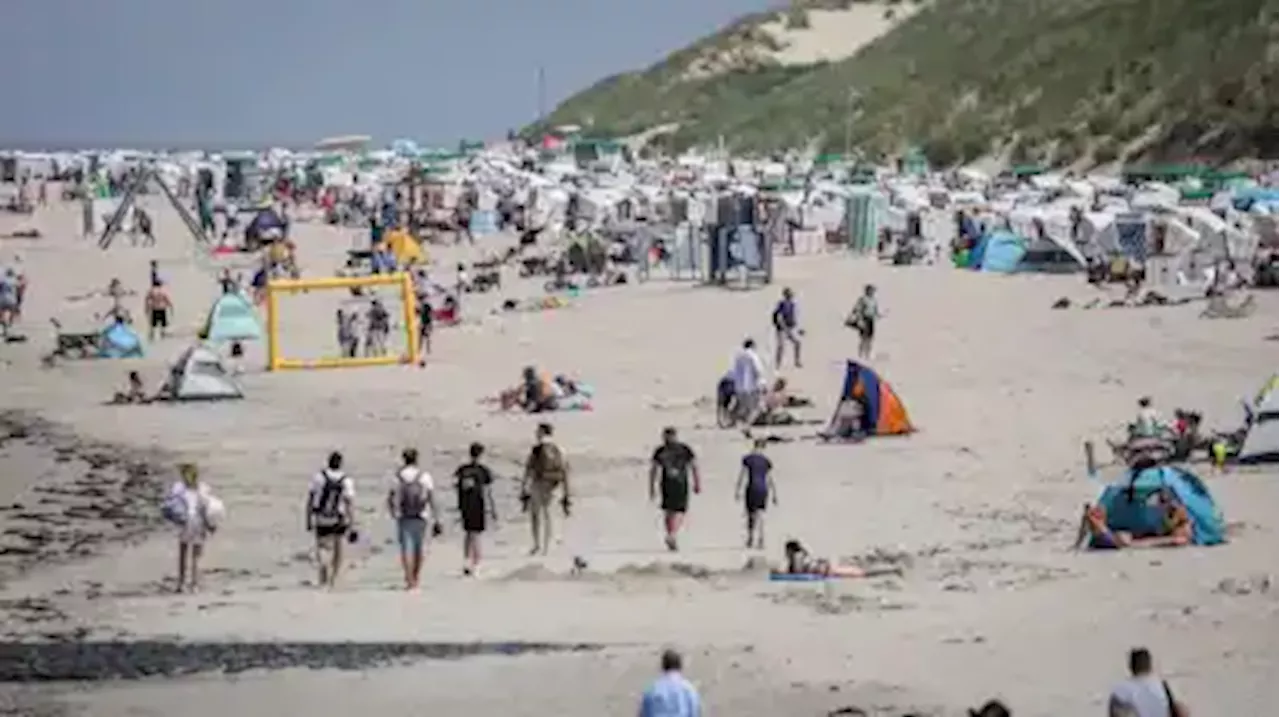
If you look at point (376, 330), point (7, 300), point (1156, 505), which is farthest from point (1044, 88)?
point (1156, 505)

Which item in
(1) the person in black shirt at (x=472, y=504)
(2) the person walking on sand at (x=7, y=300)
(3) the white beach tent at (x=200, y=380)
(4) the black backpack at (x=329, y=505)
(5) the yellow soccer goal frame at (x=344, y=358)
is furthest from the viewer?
(2) the person walking on sand at (x=7, y=300)

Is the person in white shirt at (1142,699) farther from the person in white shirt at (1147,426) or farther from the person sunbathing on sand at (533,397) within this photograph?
the person sunbathing on sand at (533,397)

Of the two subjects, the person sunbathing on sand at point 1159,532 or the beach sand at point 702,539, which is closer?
the beach sand at point 702,539

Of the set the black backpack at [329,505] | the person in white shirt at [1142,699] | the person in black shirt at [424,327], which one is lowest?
the person in white shirt at [1142,699]

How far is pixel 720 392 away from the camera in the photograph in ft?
80.6

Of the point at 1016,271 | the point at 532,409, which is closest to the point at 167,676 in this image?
the point at 532,409

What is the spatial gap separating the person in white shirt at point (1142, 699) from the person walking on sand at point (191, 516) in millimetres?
8245

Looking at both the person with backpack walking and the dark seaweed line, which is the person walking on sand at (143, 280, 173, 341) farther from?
the dark seaweed line

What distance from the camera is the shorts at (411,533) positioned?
15953 mm

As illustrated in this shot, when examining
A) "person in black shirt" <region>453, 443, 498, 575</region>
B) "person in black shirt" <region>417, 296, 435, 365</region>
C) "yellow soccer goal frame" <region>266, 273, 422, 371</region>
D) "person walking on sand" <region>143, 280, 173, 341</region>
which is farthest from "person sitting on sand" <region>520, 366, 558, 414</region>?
"person walking on sand" <region>143, 280, 173, 341</region>

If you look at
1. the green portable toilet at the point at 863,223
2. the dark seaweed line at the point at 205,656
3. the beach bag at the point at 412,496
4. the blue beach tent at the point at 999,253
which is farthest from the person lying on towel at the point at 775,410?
the green portable toilet at the point at 863,223

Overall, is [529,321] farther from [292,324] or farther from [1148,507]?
[1148,507]

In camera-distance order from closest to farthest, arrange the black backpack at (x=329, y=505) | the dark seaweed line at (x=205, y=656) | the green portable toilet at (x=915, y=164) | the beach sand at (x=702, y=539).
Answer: the beach sand at (x=702, y=539)
the dark seaweed line at (x=205, y=656)
the black backpack at (x=329, y=505)
the green portable toilet at (x=915, y=164)

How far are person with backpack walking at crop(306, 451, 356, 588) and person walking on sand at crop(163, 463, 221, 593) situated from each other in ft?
2.47
